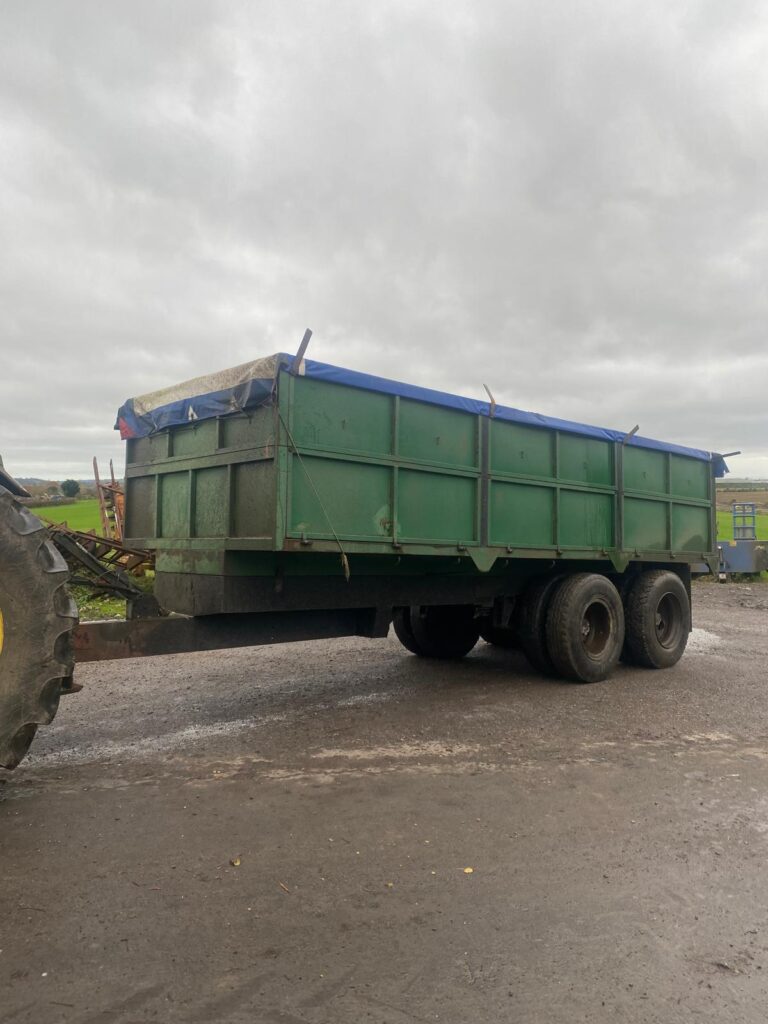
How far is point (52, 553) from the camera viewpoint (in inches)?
153

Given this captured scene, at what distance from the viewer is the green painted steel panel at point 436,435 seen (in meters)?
5.96

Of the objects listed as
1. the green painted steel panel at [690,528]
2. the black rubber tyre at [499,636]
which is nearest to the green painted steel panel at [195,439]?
the black rubber tyre at [499,636]

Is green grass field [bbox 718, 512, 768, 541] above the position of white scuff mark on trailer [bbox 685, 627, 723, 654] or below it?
above

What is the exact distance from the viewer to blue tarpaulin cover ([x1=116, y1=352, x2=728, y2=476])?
5.08 metres

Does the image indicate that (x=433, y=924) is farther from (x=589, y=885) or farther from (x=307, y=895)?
(x=589, y=885)

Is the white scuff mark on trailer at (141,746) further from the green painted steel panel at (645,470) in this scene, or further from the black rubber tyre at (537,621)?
the green painted steel panel at (645,470)

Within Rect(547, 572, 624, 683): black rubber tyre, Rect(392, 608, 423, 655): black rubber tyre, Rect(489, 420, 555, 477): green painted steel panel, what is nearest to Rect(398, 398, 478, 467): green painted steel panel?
Rect(489, 420, 555, 477): green painted steel panel

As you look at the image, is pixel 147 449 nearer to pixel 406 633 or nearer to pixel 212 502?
pixel 212 502

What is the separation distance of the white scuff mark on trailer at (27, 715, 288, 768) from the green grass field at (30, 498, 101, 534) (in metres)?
10.7

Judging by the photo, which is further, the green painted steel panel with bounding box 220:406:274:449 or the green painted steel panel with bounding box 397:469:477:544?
the green painted steel panel with bounding box 397:469:477:544

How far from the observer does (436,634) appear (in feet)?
28.8

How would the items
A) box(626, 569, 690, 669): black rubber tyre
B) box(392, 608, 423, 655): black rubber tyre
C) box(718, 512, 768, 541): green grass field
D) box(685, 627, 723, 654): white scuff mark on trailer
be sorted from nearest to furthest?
box(626, 569, 690, 669): black rubber tyre < box(392, 608, 423, 655): black rubber tyre < box(685, 627, 723, 654): white scuff mark on trailer < box(718, 512, 768, 541): green grass field

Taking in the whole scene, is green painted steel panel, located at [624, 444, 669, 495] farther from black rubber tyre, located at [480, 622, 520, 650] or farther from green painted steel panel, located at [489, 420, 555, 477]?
black rubber tyre, located at [480, 622, 520, 650]

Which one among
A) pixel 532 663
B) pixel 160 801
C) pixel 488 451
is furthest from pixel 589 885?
pixel 532 663
